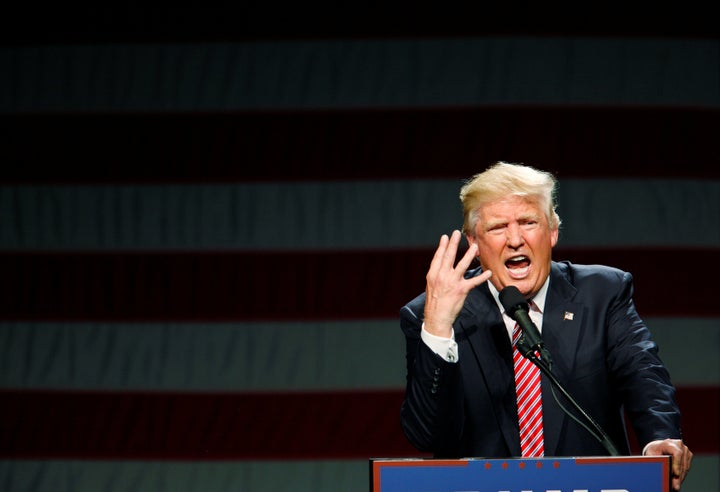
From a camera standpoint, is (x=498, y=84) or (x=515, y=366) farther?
(x=498, y=84)

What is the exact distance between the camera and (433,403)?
141cm

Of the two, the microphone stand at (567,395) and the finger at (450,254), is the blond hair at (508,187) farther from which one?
the microphone stand at (567,395)

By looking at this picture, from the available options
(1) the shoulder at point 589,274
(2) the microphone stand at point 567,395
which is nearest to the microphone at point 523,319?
(2) the microphone stand at point 567,395

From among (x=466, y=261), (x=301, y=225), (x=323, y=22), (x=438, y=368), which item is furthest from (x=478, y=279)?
(x=323, y=22)

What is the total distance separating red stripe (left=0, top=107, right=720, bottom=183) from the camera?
2.79m

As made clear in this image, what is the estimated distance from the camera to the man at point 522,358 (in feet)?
4.76

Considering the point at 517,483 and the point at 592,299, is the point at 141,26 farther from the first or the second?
the point at 517,483

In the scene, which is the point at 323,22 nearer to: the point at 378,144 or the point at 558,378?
the point at 378,144

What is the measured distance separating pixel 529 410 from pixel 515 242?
29 centimetres

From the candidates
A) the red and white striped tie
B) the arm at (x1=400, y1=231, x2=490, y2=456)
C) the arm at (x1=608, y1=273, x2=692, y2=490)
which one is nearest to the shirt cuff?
the arm at (x1=400, y1=231, x2=490, y2=456)

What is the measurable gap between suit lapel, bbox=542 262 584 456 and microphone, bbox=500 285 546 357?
22cm

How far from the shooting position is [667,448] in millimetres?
1290

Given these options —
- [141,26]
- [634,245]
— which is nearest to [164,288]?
[141,26]

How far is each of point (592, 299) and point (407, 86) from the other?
137 centimetres
